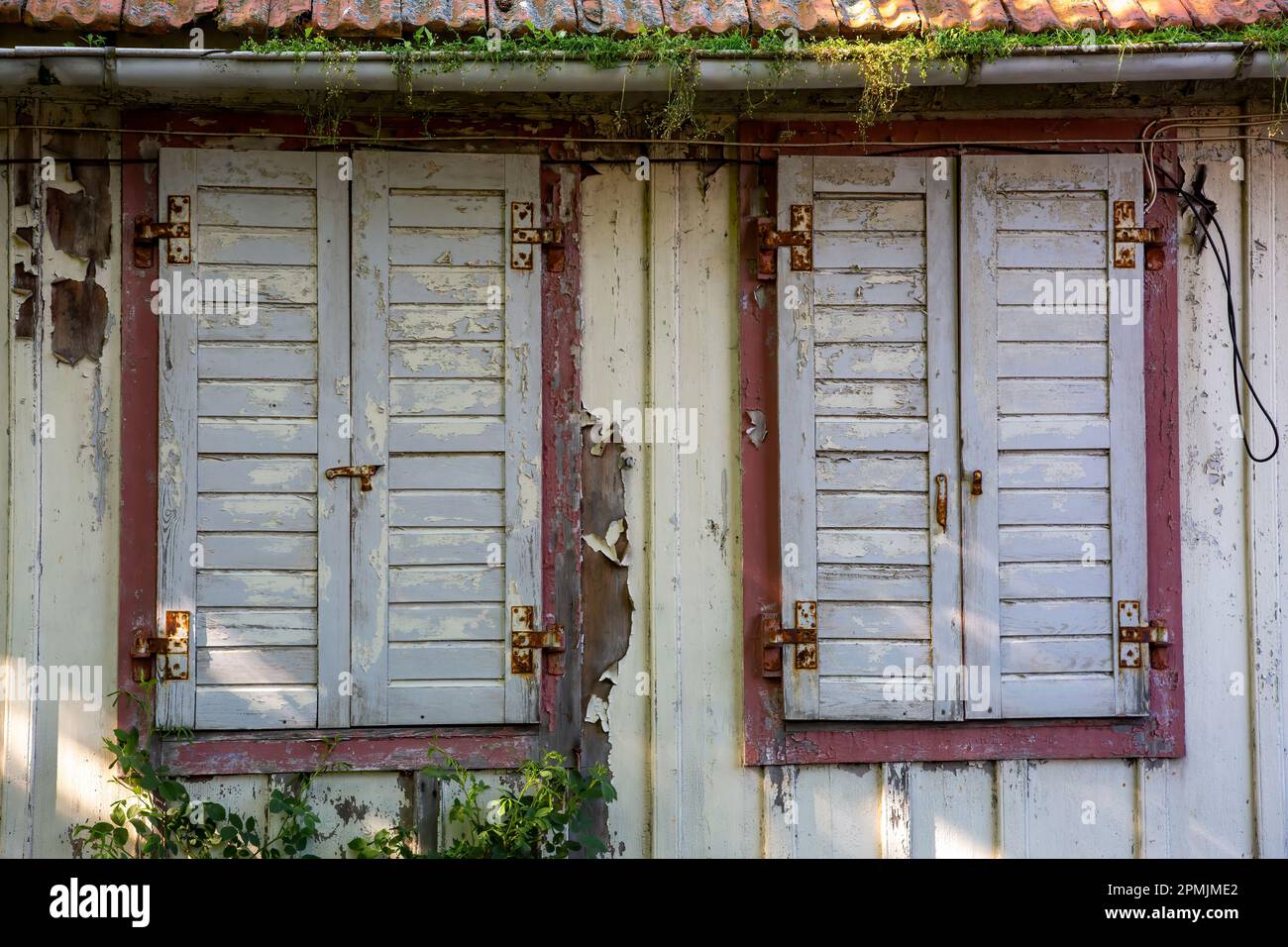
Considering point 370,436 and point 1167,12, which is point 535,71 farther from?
point 1167,12

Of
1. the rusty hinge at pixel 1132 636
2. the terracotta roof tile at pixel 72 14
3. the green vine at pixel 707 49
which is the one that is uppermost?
the terracotta roof tile at pixel 72 14

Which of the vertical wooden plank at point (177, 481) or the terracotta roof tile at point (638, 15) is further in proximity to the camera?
the vertical wooden plank at point (177, 481)

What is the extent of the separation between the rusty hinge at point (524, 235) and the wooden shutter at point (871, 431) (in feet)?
2.86

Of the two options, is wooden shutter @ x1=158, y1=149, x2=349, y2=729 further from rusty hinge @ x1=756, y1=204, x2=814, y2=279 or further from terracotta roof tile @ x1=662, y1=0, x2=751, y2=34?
rusty hinge @ x1=756, y1=204, x2=814, y2=279

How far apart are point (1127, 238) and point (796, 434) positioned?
1469mm

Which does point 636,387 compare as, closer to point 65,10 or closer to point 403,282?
point 403,282

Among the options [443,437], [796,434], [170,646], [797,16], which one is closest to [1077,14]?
[797,16]

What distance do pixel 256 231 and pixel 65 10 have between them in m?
0.92

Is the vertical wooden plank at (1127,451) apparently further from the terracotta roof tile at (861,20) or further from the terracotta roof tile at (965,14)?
the terracotta roof tile at (861,20)

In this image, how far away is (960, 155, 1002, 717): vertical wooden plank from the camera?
4.19 metres

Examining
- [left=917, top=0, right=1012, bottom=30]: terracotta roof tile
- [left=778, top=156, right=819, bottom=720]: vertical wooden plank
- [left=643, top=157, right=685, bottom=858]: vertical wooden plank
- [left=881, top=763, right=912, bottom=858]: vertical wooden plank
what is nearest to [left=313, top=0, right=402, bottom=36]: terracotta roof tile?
[left=643, top=157, right=685, bottom=858]: vertical wooden plank

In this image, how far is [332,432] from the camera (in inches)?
162

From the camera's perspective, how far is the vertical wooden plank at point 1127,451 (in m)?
4.21

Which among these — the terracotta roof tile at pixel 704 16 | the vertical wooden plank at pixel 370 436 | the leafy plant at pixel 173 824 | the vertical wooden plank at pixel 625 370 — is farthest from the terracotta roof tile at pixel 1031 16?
the leafy plant at pixel 173 824
